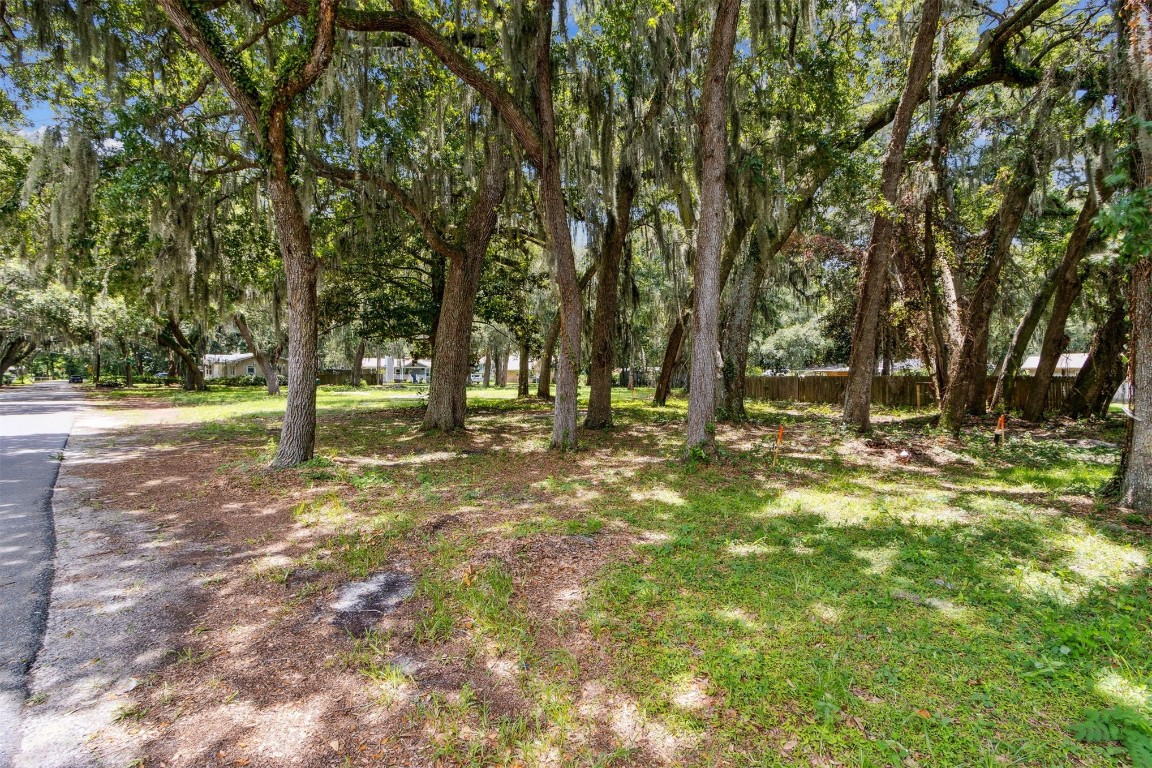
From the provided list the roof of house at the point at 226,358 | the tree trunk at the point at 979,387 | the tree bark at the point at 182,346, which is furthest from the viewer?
the roof of house at the point at 226,358

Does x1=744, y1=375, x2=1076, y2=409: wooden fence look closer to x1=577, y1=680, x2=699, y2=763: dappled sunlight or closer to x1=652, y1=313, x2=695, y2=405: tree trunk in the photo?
x1=652, y1=313, x2=695, y2=405: tree trunk

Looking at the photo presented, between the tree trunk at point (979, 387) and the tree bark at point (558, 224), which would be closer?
the tree bark at point (558, 224)

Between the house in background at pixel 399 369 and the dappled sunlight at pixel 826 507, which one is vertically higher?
the house in background at pixel 399 369

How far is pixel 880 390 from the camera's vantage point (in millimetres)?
17781

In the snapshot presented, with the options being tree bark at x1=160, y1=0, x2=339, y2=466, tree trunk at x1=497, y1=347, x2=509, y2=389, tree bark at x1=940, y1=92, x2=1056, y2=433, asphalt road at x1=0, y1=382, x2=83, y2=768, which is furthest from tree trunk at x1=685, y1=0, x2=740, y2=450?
tree trunk at x1=497, y1=347, x2=509, y2=389

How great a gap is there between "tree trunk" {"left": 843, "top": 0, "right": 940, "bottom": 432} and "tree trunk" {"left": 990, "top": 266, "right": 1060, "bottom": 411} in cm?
582

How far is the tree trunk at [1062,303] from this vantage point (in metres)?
9.14

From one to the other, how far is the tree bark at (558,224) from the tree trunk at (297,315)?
10.8 ft

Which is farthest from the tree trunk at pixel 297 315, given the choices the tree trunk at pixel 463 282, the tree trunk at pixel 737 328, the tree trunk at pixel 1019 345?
the tree trunk at pixel 1019 345

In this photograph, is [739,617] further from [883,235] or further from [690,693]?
[883,235]

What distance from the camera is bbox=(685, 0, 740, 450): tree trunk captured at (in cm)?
644

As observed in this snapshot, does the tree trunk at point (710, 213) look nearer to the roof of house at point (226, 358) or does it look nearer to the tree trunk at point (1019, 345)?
the tree trunk at point (1019, 345)

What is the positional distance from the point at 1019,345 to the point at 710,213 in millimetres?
10673

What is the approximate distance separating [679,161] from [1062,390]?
44.0 feet
